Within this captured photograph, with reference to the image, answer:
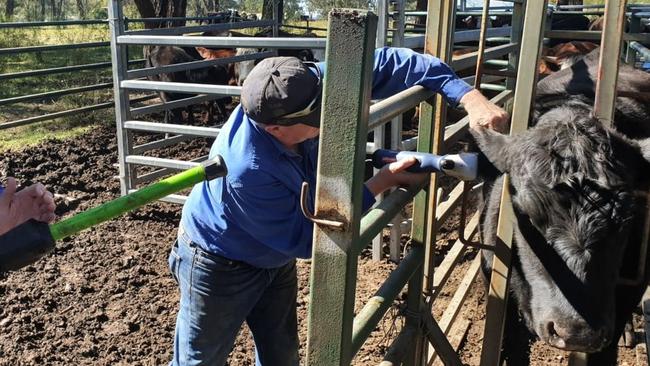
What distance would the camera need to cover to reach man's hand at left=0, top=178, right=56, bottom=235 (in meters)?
2.05

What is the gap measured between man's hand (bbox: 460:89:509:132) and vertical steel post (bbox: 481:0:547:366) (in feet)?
0.40

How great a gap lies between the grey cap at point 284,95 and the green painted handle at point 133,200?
0.22m

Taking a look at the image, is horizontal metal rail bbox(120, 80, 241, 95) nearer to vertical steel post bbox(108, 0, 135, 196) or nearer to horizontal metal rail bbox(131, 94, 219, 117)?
vertical steel post bbox(108, 0, 135, 196)

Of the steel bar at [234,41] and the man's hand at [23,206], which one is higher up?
the steel bar at [234,41]

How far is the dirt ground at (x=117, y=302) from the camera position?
13.0ft

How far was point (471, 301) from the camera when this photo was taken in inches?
186

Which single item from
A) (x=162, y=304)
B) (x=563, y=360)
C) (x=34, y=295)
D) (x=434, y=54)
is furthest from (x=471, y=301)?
(x=34, y=295)

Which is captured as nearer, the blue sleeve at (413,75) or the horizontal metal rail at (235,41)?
the blue sleeve at (413,75)

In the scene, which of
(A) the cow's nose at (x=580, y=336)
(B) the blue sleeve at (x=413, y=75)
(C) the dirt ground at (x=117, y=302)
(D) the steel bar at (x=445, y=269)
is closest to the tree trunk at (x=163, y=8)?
(C) the dirt ground at (x=117, y=302)

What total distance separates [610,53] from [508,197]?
68 cm

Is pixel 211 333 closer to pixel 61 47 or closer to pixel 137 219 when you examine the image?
pixel 137 219

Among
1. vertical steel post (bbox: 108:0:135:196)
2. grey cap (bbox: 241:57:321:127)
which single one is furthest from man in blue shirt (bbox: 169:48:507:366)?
vertical steel post (bbox: 108:0:135:196)

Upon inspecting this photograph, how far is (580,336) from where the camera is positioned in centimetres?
238

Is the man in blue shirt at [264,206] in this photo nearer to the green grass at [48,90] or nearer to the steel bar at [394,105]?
the steel bar at [394,105]
